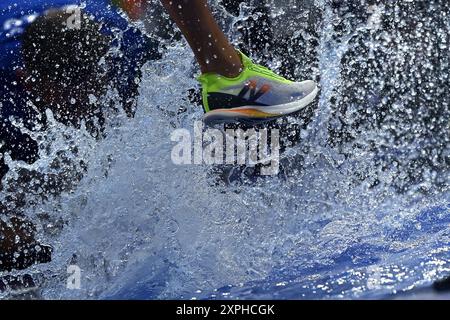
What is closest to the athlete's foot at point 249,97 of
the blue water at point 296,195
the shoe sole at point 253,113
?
the shoe sole at point 253,113

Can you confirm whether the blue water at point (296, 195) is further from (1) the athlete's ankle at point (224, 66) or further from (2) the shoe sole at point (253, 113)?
(1) the athlete's ankle at point (224, 66)

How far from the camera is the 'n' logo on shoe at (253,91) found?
203 cm

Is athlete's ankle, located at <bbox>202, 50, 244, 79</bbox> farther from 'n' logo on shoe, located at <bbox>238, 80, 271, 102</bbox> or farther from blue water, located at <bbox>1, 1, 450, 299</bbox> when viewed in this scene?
blue water, located at <bbox>1, 1, 450, 299</bbox>

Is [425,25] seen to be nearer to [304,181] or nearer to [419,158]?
[419,158]

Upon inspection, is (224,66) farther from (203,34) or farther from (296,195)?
(296,195)

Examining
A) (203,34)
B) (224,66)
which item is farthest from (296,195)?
(203,34)

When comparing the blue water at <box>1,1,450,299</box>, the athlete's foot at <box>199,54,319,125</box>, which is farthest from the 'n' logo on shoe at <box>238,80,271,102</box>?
the blue water at <box>1,1,450,299</box>

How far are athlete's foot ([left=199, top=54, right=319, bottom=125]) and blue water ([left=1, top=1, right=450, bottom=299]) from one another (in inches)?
15.3

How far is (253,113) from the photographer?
2.05 m

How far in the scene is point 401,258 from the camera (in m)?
1.96

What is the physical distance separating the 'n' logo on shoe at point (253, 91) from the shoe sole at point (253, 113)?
3cm

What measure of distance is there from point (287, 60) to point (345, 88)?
0.90 ft

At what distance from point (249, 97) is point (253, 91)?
0.07 ft

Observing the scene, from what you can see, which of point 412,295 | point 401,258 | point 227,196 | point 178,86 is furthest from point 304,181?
point 412,295
